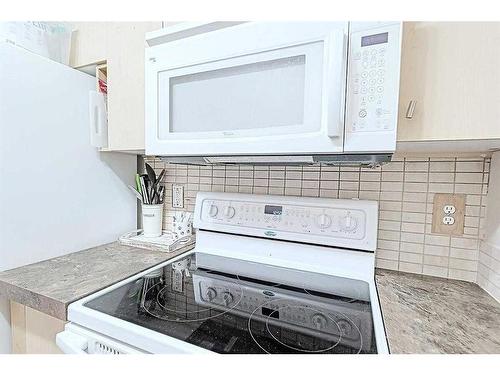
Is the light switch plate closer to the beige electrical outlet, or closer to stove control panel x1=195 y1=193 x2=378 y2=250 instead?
stove control panel x1=195 y1=193 x2=378 y2=250

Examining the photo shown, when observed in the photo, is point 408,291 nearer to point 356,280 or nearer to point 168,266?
point 356,280

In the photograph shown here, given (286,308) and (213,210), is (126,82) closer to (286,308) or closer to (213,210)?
(213,210)

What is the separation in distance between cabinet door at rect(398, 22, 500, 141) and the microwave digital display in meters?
0.07

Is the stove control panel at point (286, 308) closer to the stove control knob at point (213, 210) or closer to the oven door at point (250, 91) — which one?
the stove control knob at point (213, 210)

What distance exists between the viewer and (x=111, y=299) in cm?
73

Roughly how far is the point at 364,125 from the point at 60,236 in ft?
3.63

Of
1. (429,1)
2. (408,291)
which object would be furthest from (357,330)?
(429,1)

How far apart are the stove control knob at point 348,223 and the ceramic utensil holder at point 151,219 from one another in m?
0.82

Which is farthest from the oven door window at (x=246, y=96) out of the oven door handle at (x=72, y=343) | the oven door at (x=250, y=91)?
the oven door handle at (x=72, y=343)

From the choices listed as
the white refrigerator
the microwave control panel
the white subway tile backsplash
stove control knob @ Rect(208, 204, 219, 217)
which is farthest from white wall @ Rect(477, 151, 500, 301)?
the white refrigerator

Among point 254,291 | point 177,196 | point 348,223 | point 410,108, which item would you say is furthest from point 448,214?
point 177,196

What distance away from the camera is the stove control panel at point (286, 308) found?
2.11ft

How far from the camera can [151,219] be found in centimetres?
125

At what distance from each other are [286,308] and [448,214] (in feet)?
2.06
